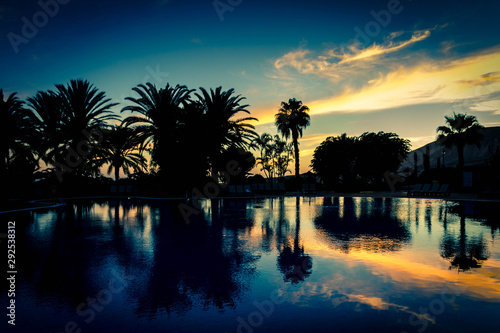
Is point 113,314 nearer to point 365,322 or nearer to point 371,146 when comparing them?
point 365,322

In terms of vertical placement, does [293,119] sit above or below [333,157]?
above

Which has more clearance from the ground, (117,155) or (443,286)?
(117,155)

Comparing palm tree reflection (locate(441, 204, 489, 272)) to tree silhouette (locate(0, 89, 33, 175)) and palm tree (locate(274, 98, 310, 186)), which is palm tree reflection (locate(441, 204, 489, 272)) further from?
palm tree (locate(274, 98, 310, 186))

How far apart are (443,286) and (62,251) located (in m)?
8.83

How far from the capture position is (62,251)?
8.69 metres

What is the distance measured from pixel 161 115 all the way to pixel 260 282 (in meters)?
30.9

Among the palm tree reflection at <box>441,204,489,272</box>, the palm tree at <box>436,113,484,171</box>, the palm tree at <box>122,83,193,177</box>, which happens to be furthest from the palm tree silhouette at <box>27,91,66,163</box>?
the palm tree at <box>436,113,484,171</box>

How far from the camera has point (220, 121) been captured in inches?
1347

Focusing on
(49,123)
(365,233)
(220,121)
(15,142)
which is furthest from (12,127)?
(365,233)

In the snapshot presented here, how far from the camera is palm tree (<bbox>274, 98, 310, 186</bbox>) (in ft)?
152

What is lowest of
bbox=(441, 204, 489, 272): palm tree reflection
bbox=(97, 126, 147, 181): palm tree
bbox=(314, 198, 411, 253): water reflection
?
bbox=(314, 198, 411, 253): water reflection

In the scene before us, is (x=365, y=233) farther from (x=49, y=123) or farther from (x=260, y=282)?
(x=49, y=123)

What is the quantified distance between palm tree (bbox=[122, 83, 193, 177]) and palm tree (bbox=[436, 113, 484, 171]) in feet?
119

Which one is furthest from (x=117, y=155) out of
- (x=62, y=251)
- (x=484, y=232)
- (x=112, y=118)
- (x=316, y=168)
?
(x=484, y=232)
